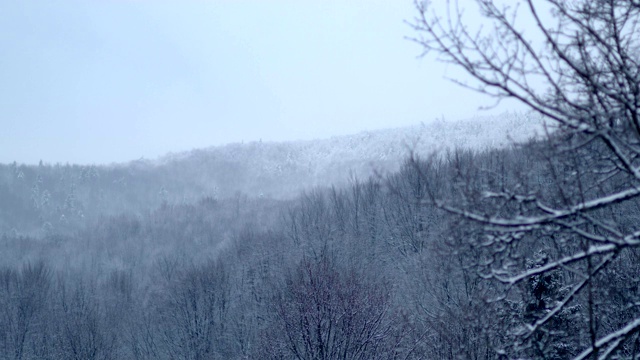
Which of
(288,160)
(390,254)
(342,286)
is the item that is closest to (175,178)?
(288,160)

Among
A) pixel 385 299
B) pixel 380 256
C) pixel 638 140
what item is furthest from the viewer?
pixel 380 256

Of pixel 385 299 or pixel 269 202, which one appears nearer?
pixel 385 299

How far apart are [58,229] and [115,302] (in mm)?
51579

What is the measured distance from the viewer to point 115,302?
42156 millimetres

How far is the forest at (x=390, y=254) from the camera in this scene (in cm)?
424

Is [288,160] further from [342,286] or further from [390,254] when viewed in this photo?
[342,286]

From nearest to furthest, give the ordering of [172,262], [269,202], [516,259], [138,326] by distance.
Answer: [516,259] < [138,326] < [172,262] < [269,202]

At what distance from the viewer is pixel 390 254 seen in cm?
3303

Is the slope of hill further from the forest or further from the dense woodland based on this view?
the dense woodland

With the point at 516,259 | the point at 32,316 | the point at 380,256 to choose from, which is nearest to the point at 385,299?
the point at 516,259

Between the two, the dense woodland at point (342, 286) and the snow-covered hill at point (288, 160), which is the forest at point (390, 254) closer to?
the dense woodland at point (342, 286)

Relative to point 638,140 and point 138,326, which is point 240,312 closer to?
point 138,326

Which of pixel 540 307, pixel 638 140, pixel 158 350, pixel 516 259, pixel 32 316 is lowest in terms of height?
pixel 158 350

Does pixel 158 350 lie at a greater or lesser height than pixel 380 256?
lesser
